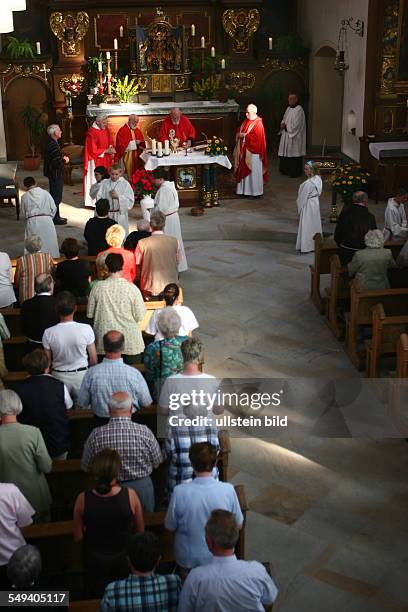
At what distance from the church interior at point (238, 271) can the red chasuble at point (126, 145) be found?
0.05 metres

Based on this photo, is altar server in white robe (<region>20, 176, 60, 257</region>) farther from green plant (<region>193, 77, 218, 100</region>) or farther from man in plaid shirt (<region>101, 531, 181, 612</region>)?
man in plaid shirt (<region>101, 531, 181, 612</region>)

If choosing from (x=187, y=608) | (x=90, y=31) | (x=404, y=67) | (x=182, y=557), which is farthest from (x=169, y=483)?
(x=90, y=31)

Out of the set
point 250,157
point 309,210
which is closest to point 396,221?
point 309,210

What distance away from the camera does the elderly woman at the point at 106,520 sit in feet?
16.3

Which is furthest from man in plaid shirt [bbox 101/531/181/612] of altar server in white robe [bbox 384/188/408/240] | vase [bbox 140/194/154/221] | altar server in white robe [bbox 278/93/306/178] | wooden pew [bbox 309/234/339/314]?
altar server in white robe [bbox 278/93/306/178]

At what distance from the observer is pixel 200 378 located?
622cm

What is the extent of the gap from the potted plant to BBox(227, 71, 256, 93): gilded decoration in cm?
471

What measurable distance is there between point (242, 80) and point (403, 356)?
48.1 feet

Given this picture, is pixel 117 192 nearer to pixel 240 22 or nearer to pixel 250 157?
pixel 250 157

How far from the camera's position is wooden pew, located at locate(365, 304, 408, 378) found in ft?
28.8

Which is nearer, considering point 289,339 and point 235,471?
point 235,471

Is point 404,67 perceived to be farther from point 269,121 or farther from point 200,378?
point 200,378

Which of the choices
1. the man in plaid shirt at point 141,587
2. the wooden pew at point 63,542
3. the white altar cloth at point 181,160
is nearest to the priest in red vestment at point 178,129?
the white altar cloth at point 181,160

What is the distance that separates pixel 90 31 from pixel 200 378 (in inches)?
643
